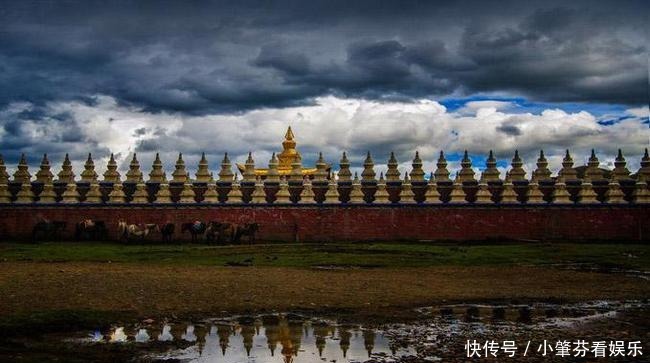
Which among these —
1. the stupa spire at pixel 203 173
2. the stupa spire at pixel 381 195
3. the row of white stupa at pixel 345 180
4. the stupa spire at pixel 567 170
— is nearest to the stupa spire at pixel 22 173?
the row of white stupa at pixel 345 180

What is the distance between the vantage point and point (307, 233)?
103ft

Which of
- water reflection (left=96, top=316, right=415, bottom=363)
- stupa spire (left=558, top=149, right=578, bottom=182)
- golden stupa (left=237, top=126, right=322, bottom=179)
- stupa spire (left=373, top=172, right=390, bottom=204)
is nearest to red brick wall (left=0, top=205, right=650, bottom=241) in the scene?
stupa spire (left=373, top=172, right=390, bottom=204)

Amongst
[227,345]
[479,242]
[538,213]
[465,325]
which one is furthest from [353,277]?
[538,213]

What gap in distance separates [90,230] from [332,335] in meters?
23.5

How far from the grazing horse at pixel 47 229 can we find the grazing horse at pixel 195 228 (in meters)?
5.74

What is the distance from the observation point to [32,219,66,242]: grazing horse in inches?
1226

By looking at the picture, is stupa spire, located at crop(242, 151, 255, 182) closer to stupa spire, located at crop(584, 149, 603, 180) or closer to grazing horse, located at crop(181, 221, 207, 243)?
grazing horse, located at crop(181, 221, 207, 243)

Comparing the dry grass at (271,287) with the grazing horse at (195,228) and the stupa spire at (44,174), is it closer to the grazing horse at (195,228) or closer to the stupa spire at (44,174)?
the grazing horse at (195,228)

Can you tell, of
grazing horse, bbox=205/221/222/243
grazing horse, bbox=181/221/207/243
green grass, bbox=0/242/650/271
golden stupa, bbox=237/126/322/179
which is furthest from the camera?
golden stupa, bbox=237/126/322/179

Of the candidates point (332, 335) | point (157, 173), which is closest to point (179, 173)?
point (157, 173)

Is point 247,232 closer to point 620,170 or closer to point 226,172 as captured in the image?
point 226,172

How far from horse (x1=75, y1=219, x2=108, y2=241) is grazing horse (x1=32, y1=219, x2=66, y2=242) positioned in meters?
0.82

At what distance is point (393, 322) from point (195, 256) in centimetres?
1388

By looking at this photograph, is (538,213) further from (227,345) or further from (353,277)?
(227,345)
